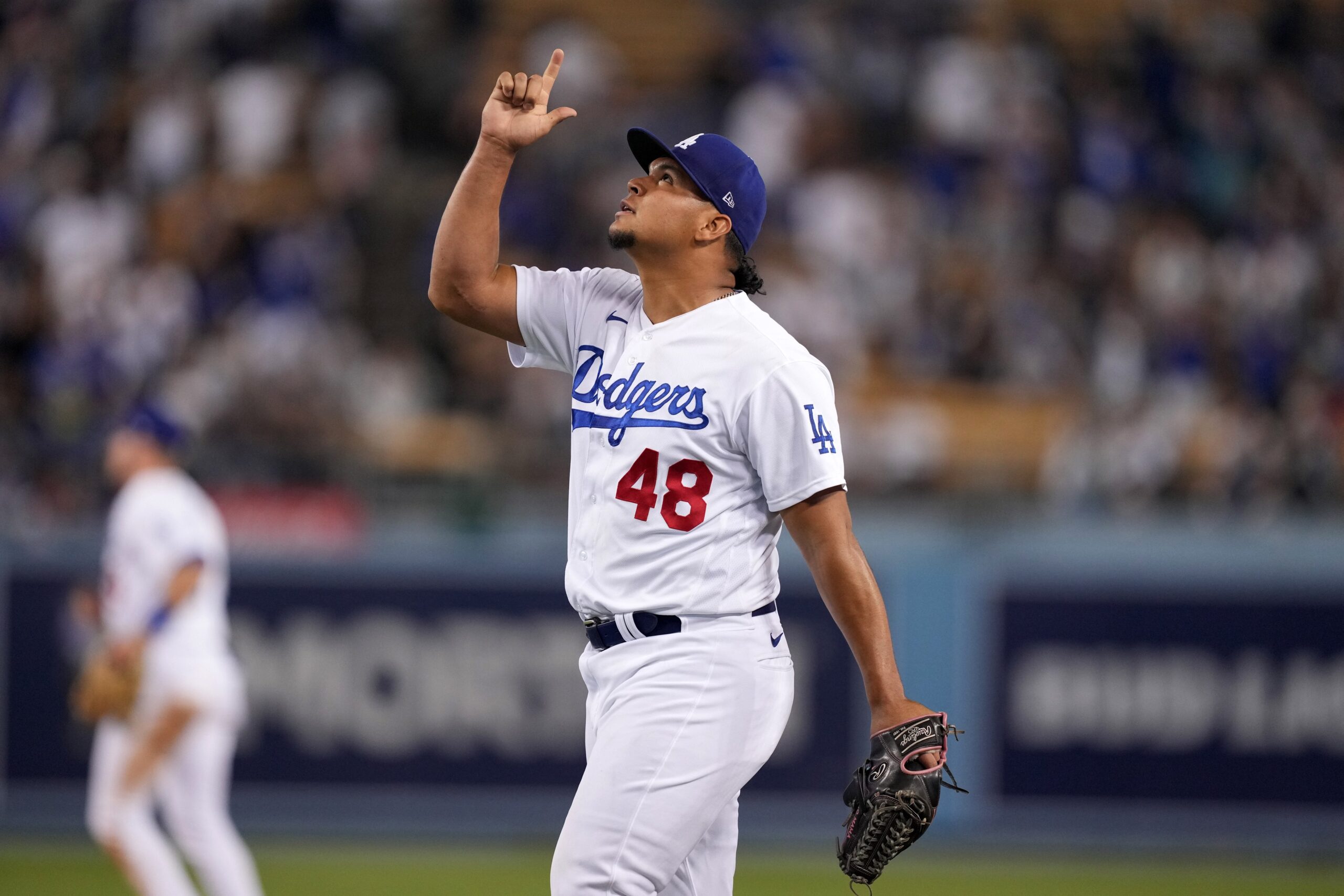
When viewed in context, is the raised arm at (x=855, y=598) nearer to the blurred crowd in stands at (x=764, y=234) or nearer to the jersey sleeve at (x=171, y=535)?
the jersey sleeve at (x=171, y=535)

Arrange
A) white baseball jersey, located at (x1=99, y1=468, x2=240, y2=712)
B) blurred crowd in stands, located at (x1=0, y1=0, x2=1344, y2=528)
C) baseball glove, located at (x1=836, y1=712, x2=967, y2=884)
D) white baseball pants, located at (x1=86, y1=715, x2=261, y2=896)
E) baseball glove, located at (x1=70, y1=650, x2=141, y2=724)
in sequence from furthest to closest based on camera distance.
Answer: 1. blurred crowd in stands, located at (x1=0, y1=0, x2=1344, y2=528)
2. white baseball jersey, located at (x1=99, y1=468, x2=240, y2=712)
3. baseball glove, located at (x1=70, y1=650, x2=141, y2=724)
4. white baseball pants, located at (x1=86, y1=715, x2=261, y2=896)
5. baseball glove, located at (x1=836, y1=712, x2=967, y2=884)

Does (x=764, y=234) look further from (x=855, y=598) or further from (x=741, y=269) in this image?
(x=855, y=598)

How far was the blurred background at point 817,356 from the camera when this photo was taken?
997 centimetres

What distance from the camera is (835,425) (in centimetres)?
413

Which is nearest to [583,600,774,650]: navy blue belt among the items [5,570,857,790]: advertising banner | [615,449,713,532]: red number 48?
[615,449,713,532]: red number 48

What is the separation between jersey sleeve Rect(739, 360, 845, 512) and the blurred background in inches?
200

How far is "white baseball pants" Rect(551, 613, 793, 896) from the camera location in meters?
3.98

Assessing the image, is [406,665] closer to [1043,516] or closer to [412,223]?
[1043,516]

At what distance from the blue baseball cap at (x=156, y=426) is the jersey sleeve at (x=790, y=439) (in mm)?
3836

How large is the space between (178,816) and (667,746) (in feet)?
11.3

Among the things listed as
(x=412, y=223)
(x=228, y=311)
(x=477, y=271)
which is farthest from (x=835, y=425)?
(x=412, y=223)

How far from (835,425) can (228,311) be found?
904cm

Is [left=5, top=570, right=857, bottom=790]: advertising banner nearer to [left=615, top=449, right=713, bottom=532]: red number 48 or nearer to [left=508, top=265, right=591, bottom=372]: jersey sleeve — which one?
[left=508, top=265, right=591, bottom=372]: jersey sleeve

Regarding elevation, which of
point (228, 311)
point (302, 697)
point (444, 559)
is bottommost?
point (302, 697)
